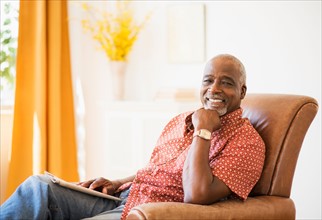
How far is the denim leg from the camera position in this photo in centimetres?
168

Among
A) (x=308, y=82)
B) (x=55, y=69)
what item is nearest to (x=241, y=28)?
(x=308, y=82)

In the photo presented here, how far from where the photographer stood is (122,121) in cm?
357

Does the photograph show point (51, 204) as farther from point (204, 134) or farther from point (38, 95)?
point (38, 95)

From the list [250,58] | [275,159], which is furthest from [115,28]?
[275,159]

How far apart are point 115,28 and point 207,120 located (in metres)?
2.08

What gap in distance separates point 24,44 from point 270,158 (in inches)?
84.9

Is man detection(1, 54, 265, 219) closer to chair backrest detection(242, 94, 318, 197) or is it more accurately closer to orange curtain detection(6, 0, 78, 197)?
chair backrest detection(242, 94, 318, 197)

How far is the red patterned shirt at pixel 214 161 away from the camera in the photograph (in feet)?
5.77

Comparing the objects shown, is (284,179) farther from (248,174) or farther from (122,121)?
(122,121)

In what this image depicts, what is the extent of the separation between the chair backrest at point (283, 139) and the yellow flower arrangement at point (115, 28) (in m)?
1.94

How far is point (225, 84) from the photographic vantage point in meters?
1.95

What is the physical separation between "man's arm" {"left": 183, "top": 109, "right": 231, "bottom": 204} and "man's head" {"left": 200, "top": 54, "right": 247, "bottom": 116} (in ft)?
0.48

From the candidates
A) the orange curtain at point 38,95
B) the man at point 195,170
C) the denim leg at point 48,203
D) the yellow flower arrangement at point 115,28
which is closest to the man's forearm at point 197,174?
the man at point 195,170

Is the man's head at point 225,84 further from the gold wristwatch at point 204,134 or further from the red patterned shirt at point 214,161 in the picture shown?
the gold wristwatch at point 204,134
